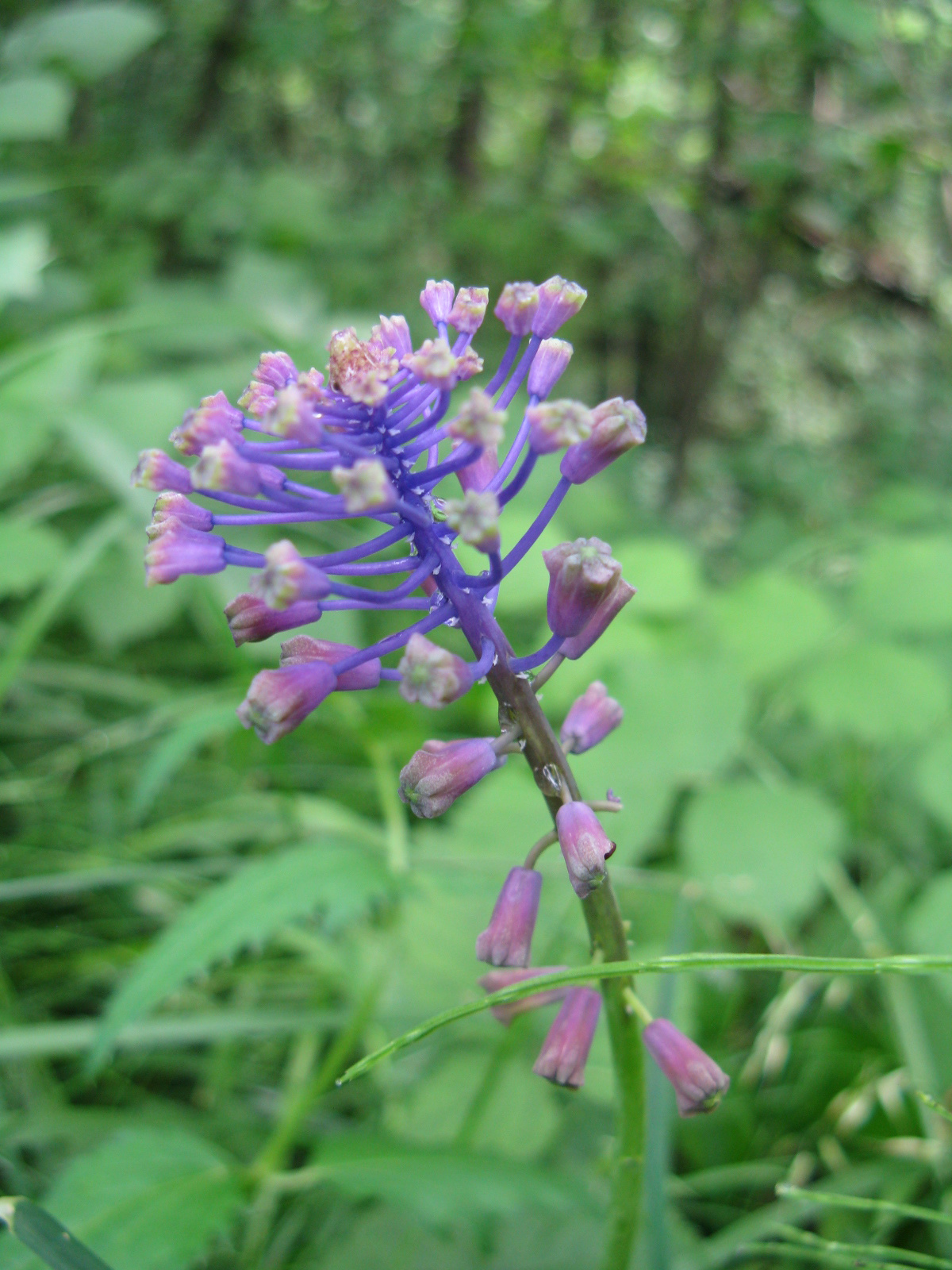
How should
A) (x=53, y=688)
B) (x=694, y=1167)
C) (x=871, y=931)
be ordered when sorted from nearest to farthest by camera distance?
(x=694, y=1167)
(x=871, y=931)
(x=53, y=688)

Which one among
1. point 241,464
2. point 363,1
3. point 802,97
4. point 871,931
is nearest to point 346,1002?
point 871,931

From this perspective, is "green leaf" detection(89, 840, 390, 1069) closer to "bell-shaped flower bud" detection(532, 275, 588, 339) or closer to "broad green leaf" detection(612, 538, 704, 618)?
"bell-shaped flower bud" detection(532, 275, 588, 339)

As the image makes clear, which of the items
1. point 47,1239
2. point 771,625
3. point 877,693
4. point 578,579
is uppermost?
point 578,579

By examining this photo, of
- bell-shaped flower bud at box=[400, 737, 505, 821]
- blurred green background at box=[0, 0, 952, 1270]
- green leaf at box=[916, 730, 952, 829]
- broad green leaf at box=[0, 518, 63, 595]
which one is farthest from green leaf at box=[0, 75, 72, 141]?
green leaf at box=[916, 730, 952, 829]

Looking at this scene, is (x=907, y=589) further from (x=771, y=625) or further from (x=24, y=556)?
(x=24, y=556)

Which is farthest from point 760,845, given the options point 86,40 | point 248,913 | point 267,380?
point 86,40

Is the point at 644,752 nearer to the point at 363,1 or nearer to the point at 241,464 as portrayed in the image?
the point at 241,464

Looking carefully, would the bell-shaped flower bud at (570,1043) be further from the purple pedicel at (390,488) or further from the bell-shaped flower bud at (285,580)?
the bell-shaped flower bud at (285,580)
